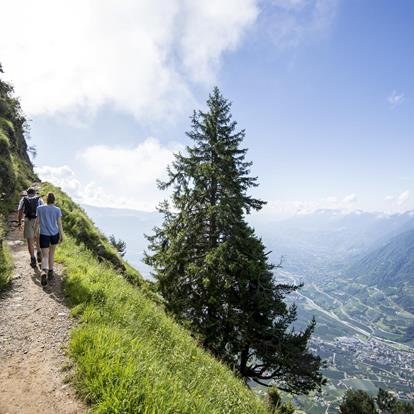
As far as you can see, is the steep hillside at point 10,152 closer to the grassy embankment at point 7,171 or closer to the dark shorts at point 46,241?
the grassy embankment at point 7,171

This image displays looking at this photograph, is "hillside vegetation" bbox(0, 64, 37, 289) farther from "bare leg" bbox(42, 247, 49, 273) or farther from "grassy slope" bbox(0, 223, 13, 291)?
"bare leg" bbox(42, 247, 49, 273)

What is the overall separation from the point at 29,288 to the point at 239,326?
9.73m

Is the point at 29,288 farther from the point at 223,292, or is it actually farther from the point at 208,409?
the point at 223,292

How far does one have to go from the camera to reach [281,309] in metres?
14.5

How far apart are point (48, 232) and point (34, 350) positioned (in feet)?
14.0

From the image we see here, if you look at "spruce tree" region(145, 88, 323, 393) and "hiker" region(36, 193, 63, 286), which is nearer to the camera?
"hiker" region(36, 193, 63, 286)

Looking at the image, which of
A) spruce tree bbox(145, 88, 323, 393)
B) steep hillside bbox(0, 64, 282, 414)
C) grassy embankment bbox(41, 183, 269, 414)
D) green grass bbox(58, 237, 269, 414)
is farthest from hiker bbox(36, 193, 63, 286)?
spruce tree bbox(145, 88, 323, 393)

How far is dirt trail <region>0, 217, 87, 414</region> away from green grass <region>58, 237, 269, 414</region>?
290 millimetres

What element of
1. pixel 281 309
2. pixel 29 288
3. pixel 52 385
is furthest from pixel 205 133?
pixel 52 385

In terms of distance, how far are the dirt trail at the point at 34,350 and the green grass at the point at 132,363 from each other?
0.95 ft

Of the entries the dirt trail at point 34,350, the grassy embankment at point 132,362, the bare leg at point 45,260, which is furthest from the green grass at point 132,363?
the bare leg at point 45,260

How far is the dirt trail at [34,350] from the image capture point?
3.87m

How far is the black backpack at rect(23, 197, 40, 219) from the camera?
30.9 ft

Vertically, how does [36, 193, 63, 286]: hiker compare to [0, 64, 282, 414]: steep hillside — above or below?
above
